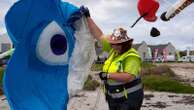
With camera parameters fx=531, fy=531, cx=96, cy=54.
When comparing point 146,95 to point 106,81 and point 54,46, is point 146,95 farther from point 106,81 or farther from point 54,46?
point 106,81

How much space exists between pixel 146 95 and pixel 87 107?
338 centimetres

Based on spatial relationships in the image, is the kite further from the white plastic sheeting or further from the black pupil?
the black pupil

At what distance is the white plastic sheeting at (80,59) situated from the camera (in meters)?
7.24

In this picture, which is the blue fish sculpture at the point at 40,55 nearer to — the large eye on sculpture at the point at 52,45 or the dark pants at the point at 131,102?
the large eye on sculpture at the point at 52,45

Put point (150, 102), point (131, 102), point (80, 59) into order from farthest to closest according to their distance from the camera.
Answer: point (150, 102) → point (80, 59) → point (131, 102)

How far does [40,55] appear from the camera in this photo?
7.71 meters

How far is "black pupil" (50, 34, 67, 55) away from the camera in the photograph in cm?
768

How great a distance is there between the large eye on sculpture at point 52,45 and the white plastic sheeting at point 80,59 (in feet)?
1.00

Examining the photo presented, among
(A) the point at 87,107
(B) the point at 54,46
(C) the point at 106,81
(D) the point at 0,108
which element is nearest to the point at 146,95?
(A) the point at 87,107

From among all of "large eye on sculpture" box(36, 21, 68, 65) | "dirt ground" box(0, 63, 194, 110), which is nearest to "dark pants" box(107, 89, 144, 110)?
"large eye on sculpture" box(36, 21, 68, 65)

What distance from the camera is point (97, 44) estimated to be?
23.7 ft

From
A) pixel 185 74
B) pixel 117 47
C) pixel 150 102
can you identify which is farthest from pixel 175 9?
pixel 185 74

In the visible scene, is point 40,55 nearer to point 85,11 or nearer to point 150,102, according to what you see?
point 85,11

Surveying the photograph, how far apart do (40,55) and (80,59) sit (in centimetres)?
69
